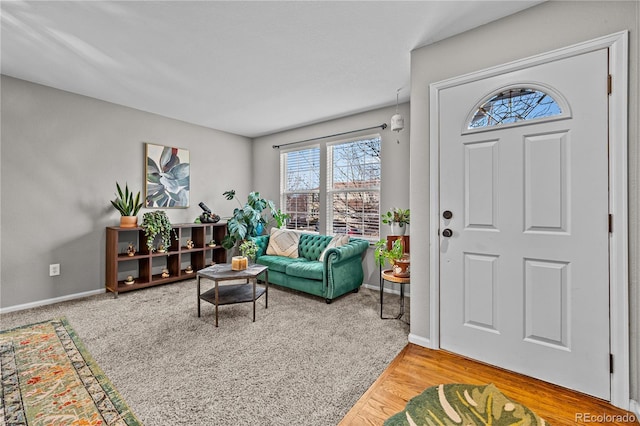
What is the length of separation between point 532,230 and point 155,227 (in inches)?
160

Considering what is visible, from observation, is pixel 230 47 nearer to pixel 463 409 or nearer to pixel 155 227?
pixel 155 227

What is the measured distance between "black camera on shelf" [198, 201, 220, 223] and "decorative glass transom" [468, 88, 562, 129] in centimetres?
391

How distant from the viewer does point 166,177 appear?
4.30 metres

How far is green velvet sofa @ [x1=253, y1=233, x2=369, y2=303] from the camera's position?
3.33 m

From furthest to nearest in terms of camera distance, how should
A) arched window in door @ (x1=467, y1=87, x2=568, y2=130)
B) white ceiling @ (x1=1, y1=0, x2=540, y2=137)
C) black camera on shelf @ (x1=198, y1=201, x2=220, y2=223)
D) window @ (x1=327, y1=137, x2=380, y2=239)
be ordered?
1. black camera on shelf @ (x1=198, y1=201, x2=220, y2=223)
2. window @ (x1=327, y1=137, x2=380, y2=239)
3. white ceiling @ (x1=1, y1=0, x2=540, y2=137)
4. arched window in door @ (x1=467, y1=87, x2=568, y2=130)

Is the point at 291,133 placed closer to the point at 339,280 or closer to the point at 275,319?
the point at 339,280

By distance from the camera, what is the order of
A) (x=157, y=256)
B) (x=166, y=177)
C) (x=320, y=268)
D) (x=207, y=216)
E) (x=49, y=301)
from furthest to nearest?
(x=207, y=216) < (x=166, y=177) < (x=157, y=256) < (x=320, y=268) < (x=49, y=301)

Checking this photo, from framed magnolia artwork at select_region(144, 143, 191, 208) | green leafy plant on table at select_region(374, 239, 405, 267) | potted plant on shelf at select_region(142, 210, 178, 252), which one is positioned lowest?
green leafy plant on table at select_region(374, 239, 405, 267)

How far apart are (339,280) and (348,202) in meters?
1.35

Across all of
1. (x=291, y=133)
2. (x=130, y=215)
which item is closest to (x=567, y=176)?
(x=291, y=133)

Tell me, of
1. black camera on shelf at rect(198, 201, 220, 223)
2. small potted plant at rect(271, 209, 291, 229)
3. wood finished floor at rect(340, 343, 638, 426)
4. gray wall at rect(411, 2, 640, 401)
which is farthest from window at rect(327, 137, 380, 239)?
wood finished floor at rect(340, 343, 638, 426)

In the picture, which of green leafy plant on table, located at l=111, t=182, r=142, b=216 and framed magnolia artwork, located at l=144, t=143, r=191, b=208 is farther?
framed magnolia artwork, located at l=144, t=143, r=191, b=208

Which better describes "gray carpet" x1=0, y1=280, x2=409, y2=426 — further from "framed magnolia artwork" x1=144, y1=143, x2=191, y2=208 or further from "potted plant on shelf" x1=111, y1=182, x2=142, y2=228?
"framed magnolia artwork" x1=144, y1=143, x2=191, y2=208
